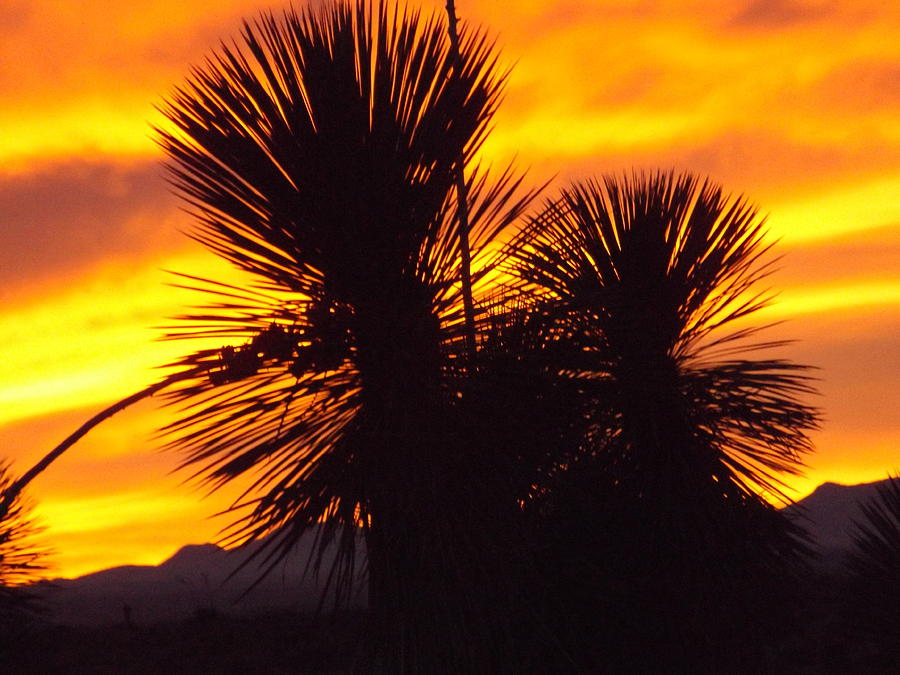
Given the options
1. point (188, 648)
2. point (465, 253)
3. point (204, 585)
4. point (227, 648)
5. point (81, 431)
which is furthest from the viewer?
point (204, 585)

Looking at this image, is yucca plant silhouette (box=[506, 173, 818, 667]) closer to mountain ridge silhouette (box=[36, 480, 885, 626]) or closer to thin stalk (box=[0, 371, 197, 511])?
thin stalk (box=[0, 371, 197, 511])

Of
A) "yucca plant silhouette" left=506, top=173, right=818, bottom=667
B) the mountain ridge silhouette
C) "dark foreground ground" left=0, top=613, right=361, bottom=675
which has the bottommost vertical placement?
the mountain ridge silhouette

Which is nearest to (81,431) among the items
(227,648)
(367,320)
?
(367,320)

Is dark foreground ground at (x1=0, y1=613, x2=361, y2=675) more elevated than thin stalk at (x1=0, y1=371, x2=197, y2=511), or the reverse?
thin stalk at (x1=0, y1=371, x2=197, y2=511)

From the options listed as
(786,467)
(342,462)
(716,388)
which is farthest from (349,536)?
(786,467)

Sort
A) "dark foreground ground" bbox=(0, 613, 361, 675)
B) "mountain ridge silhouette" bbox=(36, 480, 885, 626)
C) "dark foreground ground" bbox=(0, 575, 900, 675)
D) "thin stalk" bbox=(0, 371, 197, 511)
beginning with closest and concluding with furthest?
1. "thin stalk" bbox=(0, 371, 197, 511)
2. "dark foreground ground" bbox=(0, 575, 900, 675)
3. "dark foreground ground" bbox=(0, 613, 361, 675)
4. "mountain ridge silhouette" bbox=(36, 480, 885, 626)

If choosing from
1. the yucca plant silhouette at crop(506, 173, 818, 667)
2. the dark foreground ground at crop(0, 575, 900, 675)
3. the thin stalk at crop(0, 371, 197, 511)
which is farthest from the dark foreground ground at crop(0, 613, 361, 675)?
the thin stalk at crop(0, 371, 197, 511)

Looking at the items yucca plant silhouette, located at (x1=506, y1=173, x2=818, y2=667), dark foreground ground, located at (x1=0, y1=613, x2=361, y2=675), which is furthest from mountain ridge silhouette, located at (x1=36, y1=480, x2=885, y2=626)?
yucca plant silhouette, located at (x1=506, y1=173, x2=818, y2=667)

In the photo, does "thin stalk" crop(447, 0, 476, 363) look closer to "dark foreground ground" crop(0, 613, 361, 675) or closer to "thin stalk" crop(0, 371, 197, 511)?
"thin stalk" crop(0, 371, 197, 511)

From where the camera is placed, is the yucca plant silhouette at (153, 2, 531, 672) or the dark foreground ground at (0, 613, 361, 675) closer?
the yucca plant silhouette at (153, 2, 531, 672)

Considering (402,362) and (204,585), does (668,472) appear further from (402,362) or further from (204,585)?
(204,585)

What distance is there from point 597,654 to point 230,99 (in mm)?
4854

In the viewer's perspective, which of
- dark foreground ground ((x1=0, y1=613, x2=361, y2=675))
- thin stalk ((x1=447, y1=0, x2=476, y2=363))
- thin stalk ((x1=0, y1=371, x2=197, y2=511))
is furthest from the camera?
dark foreground ground ((x1=0, y1=613, x2=361, y2=675))

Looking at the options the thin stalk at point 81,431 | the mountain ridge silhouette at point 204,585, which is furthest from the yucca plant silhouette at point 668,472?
the mountain ridge silhouette at point 204,585
